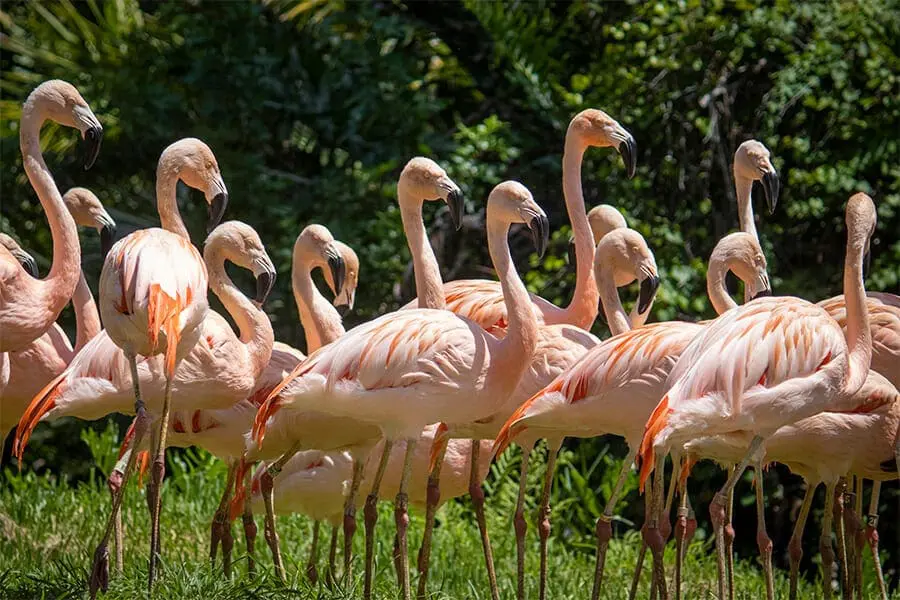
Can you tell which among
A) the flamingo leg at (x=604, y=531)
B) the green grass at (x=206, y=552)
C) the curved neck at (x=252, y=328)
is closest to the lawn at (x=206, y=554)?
the green grass at (x=206, y=552)

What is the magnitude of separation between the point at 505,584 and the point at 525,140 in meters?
3.34

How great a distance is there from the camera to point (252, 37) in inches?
331

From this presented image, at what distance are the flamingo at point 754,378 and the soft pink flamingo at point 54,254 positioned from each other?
2.16m

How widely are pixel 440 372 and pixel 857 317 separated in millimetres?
1495

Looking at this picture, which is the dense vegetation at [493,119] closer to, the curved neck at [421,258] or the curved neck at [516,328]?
the curved neck at [421,258]

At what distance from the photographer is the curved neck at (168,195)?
5211 mm

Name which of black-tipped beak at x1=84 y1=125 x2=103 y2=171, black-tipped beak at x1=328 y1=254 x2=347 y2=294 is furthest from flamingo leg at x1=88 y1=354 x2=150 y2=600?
black-tipped beak at x1=328 y1=254 x2=347 y2=294

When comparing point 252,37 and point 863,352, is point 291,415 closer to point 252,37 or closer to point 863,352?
point 863,352

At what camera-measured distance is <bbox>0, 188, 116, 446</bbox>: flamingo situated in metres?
5.46

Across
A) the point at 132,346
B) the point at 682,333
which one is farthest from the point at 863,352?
the point at 132,346

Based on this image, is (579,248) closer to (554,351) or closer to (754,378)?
(554,351)

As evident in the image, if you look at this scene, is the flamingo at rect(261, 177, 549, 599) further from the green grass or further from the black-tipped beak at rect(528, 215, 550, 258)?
the green grass

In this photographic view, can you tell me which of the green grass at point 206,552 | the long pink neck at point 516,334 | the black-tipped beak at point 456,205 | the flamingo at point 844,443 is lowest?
the green grass at point 206,552

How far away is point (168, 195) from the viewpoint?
5.26 meters
